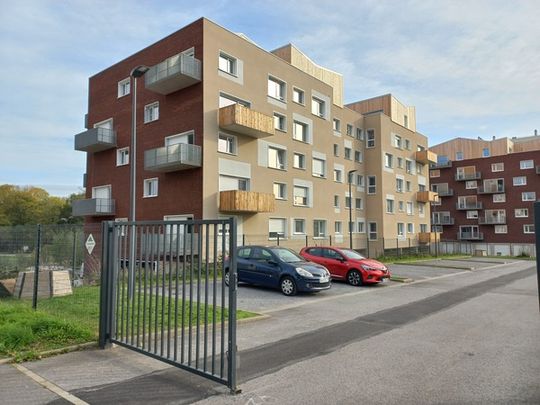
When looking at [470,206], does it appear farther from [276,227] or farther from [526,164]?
[276,227]

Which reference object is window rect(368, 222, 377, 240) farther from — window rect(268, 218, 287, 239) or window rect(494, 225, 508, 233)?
window rect(494, 225, 508, 233)

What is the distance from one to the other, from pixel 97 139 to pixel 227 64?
1066cm

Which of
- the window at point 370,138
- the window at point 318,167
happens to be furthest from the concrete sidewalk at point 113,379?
the window at point 370,138

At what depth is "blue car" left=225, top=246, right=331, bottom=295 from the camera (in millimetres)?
12852

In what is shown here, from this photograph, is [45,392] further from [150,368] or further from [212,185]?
[212,185]

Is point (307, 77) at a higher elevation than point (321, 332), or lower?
higher

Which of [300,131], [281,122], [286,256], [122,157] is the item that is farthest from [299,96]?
[286,256]

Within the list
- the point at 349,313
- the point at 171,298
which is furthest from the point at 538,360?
the point at 171,298

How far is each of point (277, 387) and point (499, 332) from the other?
5.26 metres

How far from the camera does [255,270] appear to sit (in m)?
13.8

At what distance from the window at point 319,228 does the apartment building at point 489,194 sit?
39.0m

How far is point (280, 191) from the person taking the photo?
29.6 metres

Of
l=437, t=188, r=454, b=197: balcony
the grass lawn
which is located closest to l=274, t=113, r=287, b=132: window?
the grass lawn

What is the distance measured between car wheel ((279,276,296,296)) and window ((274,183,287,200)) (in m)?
16.1
